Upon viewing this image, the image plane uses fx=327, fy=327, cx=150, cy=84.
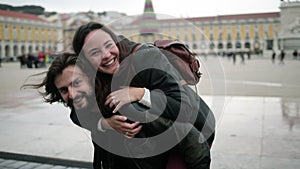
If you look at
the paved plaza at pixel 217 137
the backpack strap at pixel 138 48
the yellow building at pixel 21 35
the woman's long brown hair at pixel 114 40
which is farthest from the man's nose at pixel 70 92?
the yellow building at pixel 21 35

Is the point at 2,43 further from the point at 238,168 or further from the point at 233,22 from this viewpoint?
the point at 238,168

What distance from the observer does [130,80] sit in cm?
→ 114

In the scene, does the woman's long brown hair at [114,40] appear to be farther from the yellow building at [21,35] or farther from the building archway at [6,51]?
the building archway at [6,51]

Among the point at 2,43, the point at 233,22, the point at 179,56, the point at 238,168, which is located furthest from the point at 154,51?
the point at 233,22

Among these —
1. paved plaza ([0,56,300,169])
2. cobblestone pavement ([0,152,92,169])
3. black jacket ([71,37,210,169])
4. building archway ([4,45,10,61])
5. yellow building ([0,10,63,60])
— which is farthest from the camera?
building archway ([4,45,10,61])

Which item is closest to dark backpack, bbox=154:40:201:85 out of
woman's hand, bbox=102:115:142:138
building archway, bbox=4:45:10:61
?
woman's hand, bbox=102:115:142:138

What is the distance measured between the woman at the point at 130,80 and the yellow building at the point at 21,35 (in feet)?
177

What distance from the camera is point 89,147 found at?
4.29 m

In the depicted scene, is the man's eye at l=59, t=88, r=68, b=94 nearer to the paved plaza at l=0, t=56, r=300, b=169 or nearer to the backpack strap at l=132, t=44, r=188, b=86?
the backpack strap at l=132, t=44, r=188, b=86

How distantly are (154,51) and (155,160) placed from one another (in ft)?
1.37

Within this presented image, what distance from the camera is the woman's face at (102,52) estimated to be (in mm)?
1135

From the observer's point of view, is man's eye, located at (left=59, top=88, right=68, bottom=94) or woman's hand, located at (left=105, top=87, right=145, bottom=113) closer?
woman's hand, located at (left=105, top=87, right=145, bottom=113)

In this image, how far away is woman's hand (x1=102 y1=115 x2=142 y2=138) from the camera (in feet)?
3.59

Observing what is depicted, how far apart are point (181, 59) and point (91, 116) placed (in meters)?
0.39
